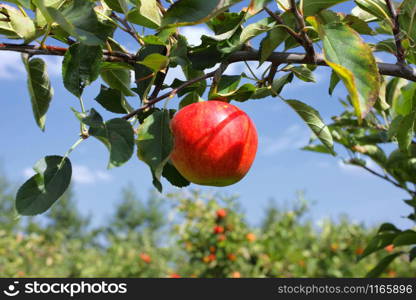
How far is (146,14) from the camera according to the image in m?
0.89

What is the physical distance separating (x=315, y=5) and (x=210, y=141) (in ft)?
1.07

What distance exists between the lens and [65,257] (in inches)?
273

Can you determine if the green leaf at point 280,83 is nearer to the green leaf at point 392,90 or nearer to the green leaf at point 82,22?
the green leaf at point 82,22

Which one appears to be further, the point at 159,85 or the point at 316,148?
the point at 316,148

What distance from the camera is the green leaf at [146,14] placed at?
88cm

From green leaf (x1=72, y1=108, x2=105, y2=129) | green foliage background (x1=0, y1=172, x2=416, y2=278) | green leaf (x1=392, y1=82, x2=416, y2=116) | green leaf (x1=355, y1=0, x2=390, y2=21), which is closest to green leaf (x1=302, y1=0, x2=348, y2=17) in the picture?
green leaf (x1=355, y1=0, x2=390, y2=21)

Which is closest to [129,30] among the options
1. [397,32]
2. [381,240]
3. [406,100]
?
[397,32]

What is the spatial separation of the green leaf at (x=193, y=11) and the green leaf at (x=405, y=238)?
122 cm

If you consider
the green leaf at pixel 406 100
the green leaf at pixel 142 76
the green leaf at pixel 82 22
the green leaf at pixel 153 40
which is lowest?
the green leaf at pixel 406 100

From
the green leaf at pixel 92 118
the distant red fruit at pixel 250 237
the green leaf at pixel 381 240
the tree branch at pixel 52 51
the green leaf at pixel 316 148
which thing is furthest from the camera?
the distant red fruit at pixel 250 237

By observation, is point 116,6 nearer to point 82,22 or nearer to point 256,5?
point 82,22

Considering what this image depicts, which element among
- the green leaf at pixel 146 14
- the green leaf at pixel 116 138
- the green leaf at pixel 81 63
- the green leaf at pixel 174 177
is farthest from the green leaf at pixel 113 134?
the green leaf at pixel 174 177

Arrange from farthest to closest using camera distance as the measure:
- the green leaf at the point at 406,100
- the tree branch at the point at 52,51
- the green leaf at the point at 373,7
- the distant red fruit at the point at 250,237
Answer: the distant red fruit at the point at 250,237 < the green leaf at the point at 406,100 < the green leaf at the point at 373,7 < the tree branch at the point at 52,51

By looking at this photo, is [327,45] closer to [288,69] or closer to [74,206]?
[288,69]
